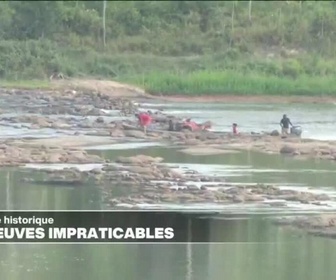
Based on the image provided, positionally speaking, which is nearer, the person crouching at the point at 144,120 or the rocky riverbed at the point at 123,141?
the rocky riverbed at the point at 123,141

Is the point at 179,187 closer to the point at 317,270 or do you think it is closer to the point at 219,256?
the point at 219,256

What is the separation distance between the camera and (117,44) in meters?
5.32

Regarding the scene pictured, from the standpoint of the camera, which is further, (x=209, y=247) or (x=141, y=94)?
(x=141, y=94)

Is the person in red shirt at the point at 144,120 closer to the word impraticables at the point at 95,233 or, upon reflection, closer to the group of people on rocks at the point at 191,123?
the group of people on rocks at the point at 191,123

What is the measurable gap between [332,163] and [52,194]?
1241 mm

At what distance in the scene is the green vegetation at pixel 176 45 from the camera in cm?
527

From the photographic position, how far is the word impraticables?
5.10m

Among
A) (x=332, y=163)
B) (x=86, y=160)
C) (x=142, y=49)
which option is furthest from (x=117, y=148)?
(x=332, y=163)

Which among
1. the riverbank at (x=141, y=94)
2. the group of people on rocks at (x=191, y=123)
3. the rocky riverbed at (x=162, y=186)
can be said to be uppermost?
the riverbank at (x=141, y=94)

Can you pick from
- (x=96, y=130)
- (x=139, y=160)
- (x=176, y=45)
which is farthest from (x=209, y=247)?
(x=176, y=45)

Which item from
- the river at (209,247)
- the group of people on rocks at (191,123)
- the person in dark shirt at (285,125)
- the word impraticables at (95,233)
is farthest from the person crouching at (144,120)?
the person in dark shirt at (285,125)

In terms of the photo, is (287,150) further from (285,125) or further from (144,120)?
(144,120)

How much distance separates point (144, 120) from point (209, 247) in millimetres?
645

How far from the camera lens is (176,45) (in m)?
5.32
